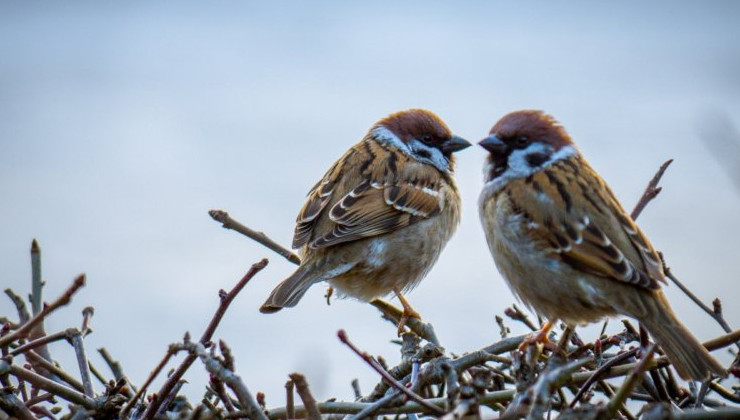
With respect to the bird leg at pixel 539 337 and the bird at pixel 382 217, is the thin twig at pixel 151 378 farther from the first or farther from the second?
the bird at pixel 382 217

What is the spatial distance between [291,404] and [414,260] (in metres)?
2.16

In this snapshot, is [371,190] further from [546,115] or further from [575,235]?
[575,235]

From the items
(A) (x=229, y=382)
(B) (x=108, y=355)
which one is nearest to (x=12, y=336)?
(A) (x=229, y=382)

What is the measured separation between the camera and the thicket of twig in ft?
5.98

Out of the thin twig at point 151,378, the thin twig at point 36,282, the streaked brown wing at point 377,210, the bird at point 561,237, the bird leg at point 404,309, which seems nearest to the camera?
the thin twig at point 151,378

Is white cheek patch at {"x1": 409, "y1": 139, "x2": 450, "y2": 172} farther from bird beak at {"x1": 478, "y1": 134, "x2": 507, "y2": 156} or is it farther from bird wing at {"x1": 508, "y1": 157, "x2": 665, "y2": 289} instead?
bird wing at {"x1": 508, "y1": 157, "x2": 665, "y2": 289}

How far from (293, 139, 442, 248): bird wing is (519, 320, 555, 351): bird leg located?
1.18m

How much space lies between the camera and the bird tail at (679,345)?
100 inches

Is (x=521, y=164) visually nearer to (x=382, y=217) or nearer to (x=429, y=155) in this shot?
(x=382, y=217)

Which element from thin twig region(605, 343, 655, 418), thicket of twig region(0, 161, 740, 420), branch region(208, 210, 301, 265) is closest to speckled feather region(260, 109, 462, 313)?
branch region(208, 210, 301, 265)

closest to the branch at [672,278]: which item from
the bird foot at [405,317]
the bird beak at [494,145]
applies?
the bird beak at [494,145]

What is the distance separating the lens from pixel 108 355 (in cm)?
301

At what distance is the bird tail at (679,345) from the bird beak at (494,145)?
85cm

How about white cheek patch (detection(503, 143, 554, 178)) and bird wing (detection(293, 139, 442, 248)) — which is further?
bird wing (detection(293, 139, 442, 248))
